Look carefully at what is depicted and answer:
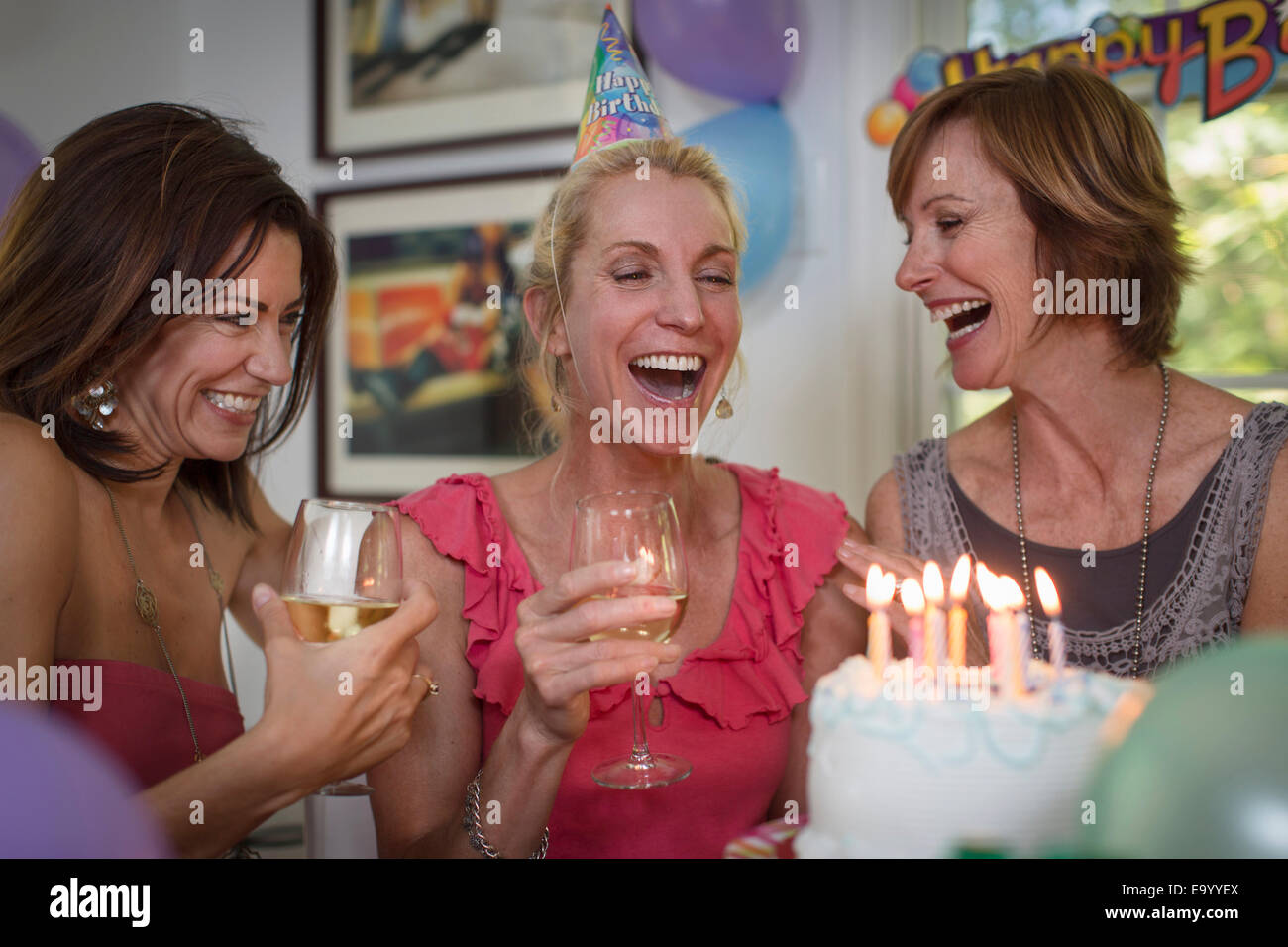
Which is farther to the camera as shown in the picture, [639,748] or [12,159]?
[12,159]

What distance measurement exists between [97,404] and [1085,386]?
1.56m

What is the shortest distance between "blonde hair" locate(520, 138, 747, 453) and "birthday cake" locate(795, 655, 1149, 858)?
101cm

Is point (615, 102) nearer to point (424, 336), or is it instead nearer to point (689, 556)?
point (689, 556)

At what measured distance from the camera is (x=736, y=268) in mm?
1712

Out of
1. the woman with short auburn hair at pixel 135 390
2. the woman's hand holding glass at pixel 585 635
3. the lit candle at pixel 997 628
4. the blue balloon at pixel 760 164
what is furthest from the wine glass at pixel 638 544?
the blue balloon at pixel 760 164

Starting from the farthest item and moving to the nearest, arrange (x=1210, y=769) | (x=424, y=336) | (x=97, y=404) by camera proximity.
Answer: (x=424, y=336), (x=97, y=404), (x=1210, y=769)

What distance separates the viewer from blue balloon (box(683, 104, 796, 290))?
8.06 ft

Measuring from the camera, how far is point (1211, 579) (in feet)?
5.48

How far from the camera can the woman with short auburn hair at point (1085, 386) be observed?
1.68 metres

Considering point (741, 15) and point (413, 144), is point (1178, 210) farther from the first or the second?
point (413, 144)

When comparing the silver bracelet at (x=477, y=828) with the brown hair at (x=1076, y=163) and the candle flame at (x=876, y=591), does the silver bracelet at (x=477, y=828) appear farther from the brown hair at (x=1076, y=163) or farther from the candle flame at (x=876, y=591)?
the brown hair at (x=1076, y=163)

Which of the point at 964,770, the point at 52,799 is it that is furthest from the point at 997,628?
the point at 52,799

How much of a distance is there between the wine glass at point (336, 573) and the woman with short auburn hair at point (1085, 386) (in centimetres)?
77

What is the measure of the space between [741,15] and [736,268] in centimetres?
100
